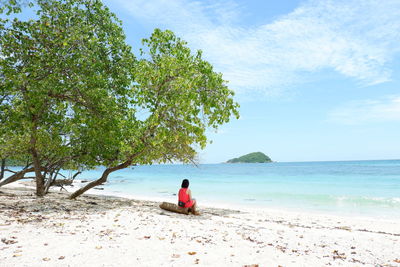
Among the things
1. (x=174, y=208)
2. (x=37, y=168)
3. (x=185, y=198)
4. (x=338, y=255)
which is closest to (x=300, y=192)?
(x=174, y=208)

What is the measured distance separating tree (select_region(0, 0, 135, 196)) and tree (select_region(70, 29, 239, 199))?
42.4 inches

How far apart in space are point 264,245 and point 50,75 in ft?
30.2

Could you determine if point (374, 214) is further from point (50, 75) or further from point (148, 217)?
point (50, 75)

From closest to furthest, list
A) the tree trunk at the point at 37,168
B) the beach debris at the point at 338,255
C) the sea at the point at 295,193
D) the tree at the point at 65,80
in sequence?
the beach debris at the point at 338,255 → the tree at the point at 65,80 → the tree trunk at the point at 37,168 → the sea at the point at 295,193

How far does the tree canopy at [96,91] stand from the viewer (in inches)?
420

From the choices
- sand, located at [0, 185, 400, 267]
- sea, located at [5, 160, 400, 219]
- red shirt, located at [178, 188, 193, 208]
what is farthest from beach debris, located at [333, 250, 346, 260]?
sea, located at [5, 160, 400, 219]

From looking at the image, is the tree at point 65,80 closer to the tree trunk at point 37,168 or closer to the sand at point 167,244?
the tree trunk at point 37,168

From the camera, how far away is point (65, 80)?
11.0 m

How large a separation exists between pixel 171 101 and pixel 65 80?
13.1ft

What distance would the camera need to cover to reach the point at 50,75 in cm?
1074

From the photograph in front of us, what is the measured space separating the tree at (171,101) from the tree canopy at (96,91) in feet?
0.14

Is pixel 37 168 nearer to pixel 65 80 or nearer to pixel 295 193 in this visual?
pixel 65 80

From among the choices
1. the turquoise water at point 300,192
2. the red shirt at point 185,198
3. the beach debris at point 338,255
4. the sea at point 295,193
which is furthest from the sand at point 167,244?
the sea at point 295,193

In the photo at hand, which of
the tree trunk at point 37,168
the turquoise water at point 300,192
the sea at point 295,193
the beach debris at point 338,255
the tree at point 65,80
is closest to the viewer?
the beach debris at point 338,255
